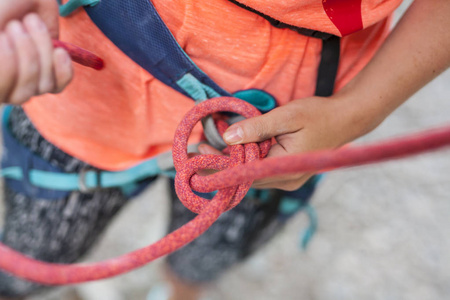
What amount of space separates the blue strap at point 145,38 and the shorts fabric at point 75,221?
0.83 ft

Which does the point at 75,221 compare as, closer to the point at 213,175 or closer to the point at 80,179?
the point at 80,179

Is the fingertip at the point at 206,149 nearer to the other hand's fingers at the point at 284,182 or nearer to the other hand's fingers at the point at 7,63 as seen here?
the other hand's fingers at the point at 284,182

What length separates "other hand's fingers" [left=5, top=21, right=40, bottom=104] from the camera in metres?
0.35

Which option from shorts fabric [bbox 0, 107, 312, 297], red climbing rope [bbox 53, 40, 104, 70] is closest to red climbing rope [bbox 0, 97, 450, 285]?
red climbing rope [bbox 53, 40, 104, 70]

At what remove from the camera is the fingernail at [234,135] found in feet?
1.44

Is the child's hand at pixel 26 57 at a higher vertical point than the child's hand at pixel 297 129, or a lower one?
higher

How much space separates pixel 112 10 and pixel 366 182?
3.60ft

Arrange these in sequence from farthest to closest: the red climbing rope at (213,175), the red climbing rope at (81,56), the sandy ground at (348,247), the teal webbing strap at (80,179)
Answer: the sandy ground at (348,247) → the teal webbing strap at (80,179) → the red climbing rope at (81,56) → the red climbing rope at (213,175)

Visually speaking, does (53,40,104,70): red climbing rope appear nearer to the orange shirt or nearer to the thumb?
the orange shirt

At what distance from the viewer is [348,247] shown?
1.23 meters

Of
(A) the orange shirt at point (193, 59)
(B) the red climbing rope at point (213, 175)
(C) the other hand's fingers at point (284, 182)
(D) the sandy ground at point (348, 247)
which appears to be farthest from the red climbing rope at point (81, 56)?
(D) the sandy ground at point (348, 247)

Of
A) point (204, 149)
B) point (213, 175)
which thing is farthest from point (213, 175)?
point (204, 149)

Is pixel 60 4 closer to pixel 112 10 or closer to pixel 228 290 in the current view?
pixel 112 10

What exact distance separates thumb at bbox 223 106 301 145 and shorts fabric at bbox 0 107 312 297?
27 centimetres
